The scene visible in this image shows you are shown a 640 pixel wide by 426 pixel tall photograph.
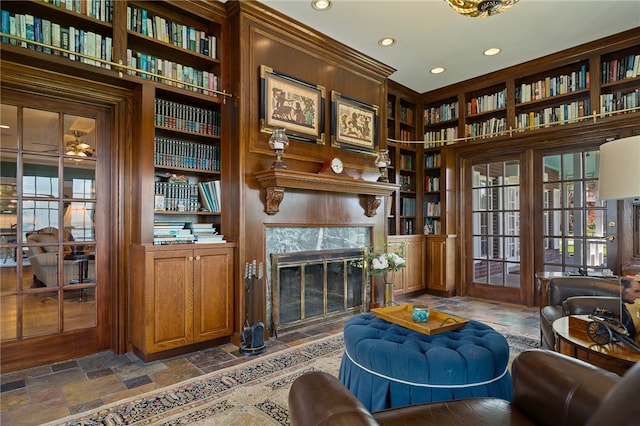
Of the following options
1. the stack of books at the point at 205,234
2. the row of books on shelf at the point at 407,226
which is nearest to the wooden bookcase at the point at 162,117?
the stack of books at the point at 205,234

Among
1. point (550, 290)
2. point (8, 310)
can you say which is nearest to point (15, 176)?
point (8, 310)

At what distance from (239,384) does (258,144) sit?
2.10 meters

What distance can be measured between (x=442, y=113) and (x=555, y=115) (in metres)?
1.59

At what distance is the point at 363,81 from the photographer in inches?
179

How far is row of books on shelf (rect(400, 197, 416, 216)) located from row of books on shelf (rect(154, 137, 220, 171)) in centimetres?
322

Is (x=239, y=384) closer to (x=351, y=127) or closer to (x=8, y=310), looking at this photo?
(x=8, y=310)

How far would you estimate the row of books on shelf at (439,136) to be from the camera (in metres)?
5.54

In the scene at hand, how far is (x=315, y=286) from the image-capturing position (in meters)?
3.89

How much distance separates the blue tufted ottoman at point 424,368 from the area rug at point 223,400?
57 centimetres

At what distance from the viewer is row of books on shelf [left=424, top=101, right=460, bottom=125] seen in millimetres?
5566

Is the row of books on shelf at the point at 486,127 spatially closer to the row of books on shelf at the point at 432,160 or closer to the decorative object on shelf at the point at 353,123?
the row of books on shelf at the point at 432,160

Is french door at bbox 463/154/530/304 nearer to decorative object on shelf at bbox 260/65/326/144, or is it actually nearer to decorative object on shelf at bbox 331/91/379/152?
decorative object on shelf at bbox 331/91/379/152

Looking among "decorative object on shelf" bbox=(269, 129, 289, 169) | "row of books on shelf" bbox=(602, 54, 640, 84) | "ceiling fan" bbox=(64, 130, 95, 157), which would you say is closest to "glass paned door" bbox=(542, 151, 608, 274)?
"row of books on shelf" bbox=(602, 54, 640, 84)

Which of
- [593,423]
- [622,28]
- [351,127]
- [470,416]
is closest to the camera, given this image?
[593,423]
